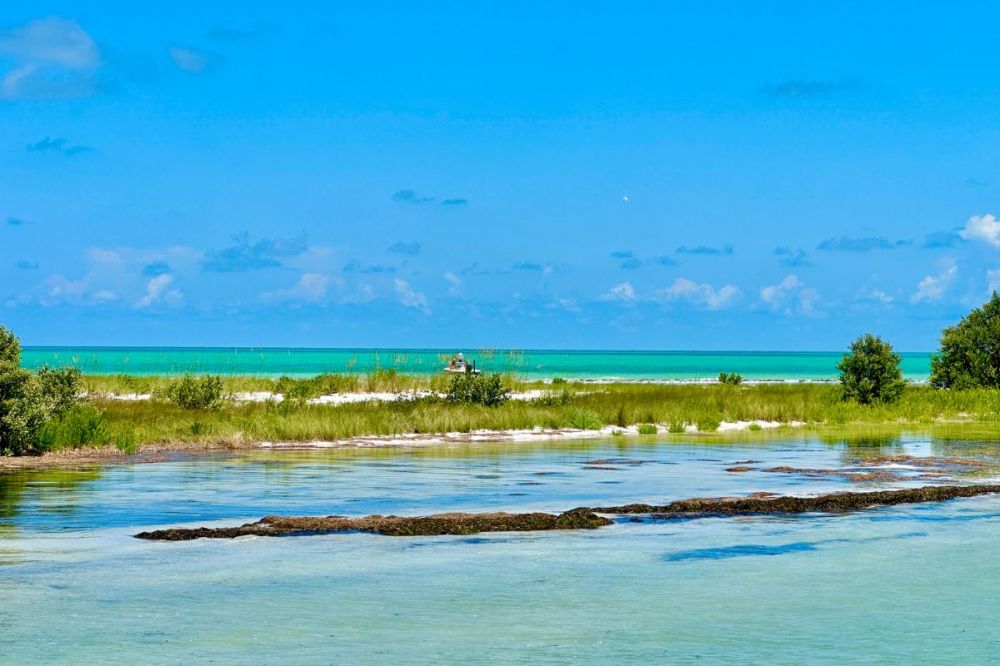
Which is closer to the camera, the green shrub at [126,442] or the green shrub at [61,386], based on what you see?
the green shrub at [126,442]

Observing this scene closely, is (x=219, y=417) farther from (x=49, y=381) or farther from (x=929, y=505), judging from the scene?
(x=929, y=505)

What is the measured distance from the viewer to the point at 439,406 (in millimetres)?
39344

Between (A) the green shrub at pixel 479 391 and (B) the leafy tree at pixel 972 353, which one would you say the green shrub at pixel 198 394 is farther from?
(B) the leafy tree at pixel 972 353

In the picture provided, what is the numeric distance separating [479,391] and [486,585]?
27994 mm

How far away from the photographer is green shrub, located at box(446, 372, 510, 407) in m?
41.3

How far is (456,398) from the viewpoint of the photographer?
4134cm

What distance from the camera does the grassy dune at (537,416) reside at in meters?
32.0

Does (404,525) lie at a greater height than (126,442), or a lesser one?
lesser

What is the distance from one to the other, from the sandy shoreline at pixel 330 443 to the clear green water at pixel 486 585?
14.8ft

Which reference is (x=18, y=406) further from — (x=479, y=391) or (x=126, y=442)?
(x=479, y=391)

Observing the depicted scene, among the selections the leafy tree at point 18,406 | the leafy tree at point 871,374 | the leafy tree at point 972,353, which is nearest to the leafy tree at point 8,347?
the leafy tree at point 18,406

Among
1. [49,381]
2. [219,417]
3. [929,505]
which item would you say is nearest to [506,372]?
[219,417]

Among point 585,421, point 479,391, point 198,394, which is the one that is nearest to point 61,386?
→ point 198,394

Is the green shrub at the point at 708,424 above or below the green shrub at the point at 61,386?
below
